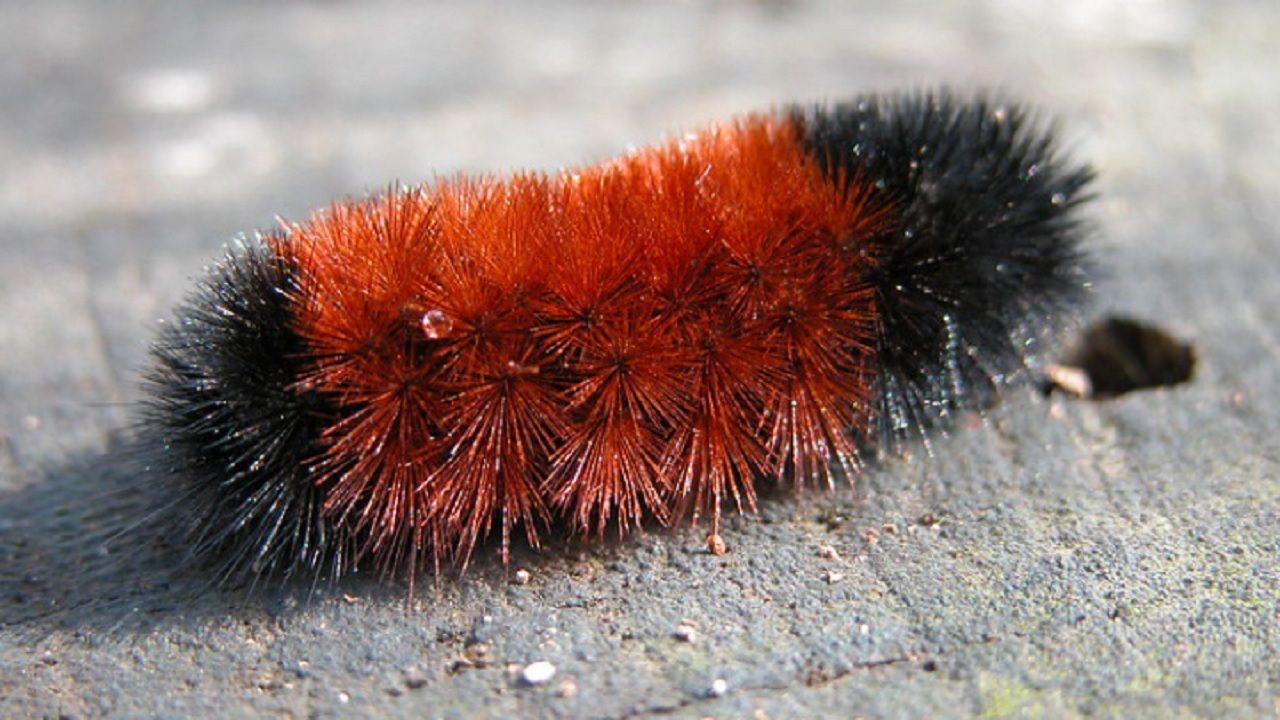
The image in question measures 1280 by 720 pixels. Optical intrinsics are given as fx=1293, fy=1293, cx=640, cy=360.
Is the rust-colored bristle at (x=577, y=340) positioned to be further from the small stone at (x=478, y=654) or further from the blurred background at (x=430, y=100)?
the blurred background at (x=430, y=100)

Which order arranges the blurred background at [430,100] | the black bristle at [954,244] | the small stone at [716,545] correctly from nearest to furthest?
the small stone at [716,545] → the black bristle at [954,244] → the blurred background at [430,100]

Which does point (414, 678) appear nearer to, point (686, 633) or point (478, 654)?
point (478, 654)

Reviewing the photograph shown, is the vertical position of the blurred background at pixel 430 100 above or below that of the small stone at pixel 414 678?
above

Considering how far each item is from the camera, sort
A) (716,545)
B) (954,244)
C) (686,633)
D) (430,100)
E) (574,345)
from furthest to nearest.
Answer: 1. (430,100)
2. (954,244)
3. (716,545)
4. (574,345)
5. (686,633)

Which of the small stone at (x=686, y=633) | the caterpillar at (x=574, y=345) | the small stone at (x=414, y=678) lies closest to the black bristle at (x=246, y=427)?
the caterpillar at (x=574, y=345)

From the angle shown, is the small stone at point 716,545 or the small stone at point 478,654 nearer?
the small stone at point 478,654

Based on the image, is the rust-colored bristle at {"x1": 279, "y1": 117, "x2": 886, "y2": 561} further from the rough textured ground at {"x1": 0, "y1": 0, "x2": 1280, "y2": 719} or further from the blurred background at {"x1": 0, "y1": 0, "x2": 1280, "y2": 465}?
the blurred background at {"x1": 0, "y1": 0, "x2": 1280, "y2": 465}

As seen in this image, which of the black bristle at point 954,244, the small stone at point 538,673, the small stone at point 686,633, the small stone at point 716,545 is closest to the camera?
the small stone at point 538,673

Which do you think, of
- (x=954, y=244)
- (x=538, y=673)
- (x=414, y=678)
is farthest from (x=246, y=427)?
(x=954, y=244)

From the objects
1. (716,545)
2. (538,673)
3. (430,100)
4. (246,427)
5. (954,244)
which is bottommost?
(538,673)
